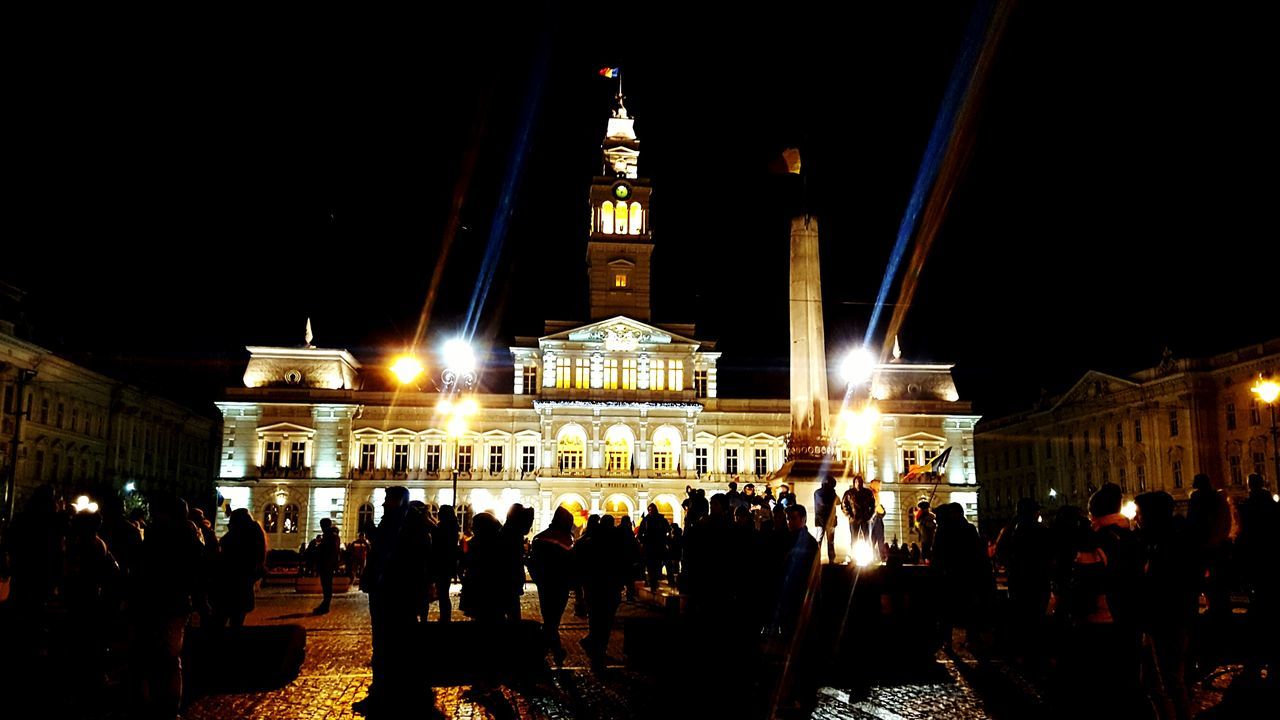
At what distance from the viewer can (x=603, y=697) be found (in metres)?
8.57

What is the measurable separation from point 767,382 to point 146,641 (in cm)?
5053

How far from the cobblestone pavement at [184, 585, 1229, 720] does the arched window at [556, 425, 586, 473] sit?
3840 cm

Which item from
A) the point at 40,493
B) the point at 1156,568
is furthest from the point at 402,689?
the point at 1156,568

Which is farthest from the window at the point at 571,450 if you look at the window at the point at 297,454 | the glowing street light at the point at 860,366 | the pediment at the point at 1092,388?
the pediment at the point at 1092,388

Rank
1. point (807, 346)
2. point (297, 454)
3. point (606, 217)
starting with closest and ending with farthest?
point (807, 346)
point (297, 454)
point (606, 217)

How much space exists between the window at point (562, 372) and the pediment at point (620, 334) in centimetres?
107

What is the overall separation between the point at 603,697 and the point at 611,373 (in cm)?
4179

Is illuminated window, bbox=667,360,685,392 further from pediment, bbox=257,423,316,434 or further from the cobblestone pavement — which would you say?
the cobblestone pavement

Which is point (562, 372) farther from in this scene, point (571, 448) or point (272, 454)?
point (272, 454)

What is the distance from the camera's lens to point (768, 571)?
12.1 m

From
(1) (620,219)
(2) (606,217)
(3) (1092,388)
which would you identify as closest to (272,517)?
(2) (606,217)

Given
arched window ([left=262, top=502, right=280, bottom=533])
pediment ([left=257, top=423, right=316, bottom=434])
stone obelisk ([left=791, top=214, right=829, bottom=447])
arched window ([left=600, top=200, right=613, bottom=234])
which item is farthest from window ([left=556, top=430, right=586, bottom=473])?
stone obelisk ([left=791, top=214, right=829, bottom=447])

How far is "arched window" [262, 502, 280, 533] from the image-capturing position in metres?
48.0

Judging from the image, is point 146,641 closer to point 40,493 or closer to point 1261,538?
point 40,493
